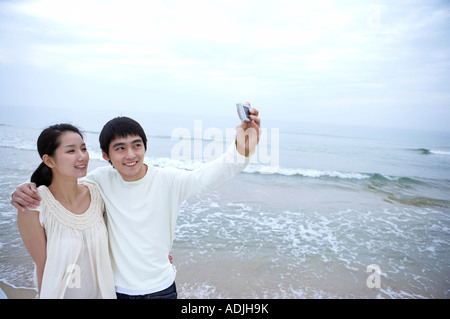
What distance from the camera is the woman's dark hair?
205 cm

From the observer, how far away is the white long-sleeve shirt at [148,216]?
1985mm

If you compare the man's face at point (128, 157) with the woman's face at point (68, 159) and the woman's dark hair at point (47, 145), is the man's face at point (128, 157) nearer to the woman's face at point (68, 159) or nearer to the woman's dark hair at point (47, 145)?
the woman's face at point (68, 159)

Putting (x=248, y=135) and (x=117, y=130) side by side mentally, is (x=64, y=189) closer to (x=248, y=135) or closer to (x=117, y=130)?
(x=117, y=130)

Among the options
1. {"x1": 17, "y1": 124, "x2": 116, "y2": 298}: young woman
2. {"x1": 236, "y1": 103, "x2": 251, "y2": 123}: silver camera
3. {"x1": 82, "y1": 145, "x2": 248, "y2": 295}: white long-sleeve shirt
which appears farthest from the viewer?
{"x1": 82, "y1": 145, "x2": 248, "y2": 295}: white long-sleeve shirt

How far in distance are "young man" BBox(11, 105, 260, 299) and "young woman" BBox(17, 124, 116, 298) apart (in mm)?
109

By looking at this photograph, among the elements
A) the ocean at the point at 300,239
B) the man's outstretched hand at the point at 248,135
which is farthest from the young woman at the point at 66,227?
the ocean at the point at 300,239

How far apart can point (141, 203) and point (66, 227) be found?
0.53 m

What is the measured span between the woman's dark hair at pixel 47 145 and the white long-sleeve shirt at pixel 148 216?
0.45m

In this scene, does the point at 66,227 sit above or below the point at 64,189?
below

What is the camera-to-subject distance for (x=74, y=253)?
1869mm
